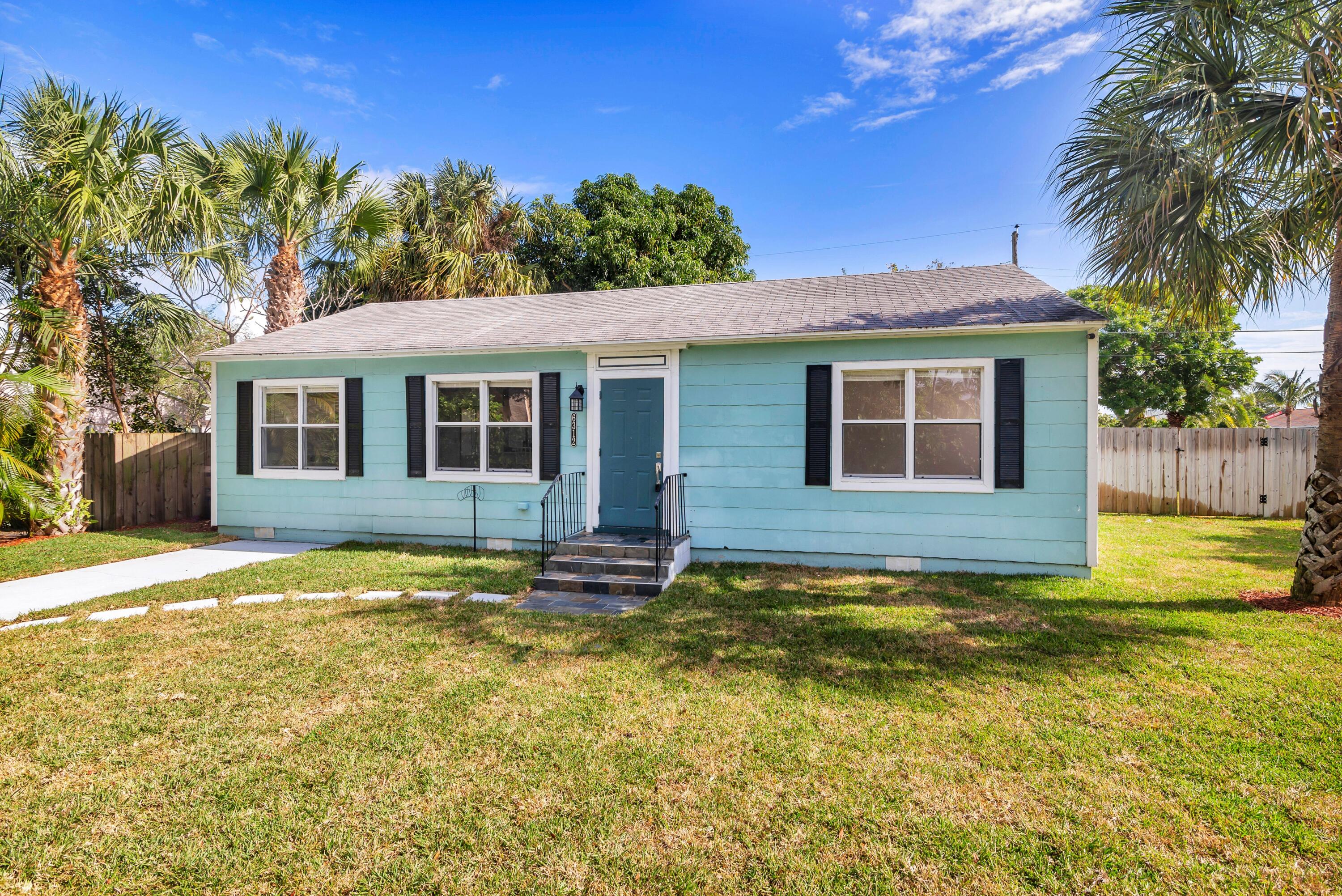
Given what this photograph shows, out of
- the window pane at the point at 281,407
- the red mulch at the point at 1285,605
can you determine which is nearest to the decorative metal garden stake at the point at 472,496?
the window pane at the point at 281,407

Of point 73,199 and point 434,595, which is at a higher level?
point 73,199

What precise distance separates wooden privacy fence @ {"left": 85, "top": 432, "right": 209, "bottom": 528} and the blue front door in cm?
888

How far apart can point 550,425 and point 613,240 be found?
10.8 m

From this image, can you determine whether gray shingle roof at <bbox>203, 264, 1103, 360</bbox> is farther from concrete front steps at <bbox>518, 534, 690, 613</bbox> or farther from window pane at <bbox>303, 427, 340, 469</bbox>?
concrete front steps at <bbox>518, 534, 690, 613</bbox>

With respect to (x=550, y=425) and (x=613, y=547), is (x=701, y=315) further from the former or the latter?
(x=613, y=547)

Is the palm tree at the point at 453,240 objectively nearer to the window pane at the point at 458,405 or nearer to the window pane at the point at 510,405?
the window pane at the point at 458,405

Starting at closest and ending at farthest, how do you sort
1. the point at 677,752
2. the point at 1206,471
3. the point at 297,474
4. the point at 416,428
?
the point at 677,752, the point at 416,428, the point at 297,474, the point at 1206,471

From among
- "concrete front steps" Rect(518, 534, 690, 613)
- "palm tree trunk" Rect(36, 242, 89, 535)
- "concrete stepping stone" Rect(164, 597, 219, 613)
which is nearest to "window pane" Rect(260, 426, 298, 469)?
"palm tree trunk" Rect(36, 242, 89, 535)

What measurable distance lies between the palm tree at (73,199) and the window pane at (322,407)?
2830 millimetres

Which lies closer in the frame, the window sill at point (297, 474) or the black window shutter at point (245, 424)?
the window sill at point (297, 474)

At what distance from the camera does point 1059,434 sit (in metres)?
6.59

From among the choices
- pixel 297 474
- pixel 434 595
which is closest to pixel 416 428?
pixel 297 474

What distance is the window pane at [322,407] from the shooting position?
953 centimetres

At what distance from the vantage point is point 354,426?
874cm
